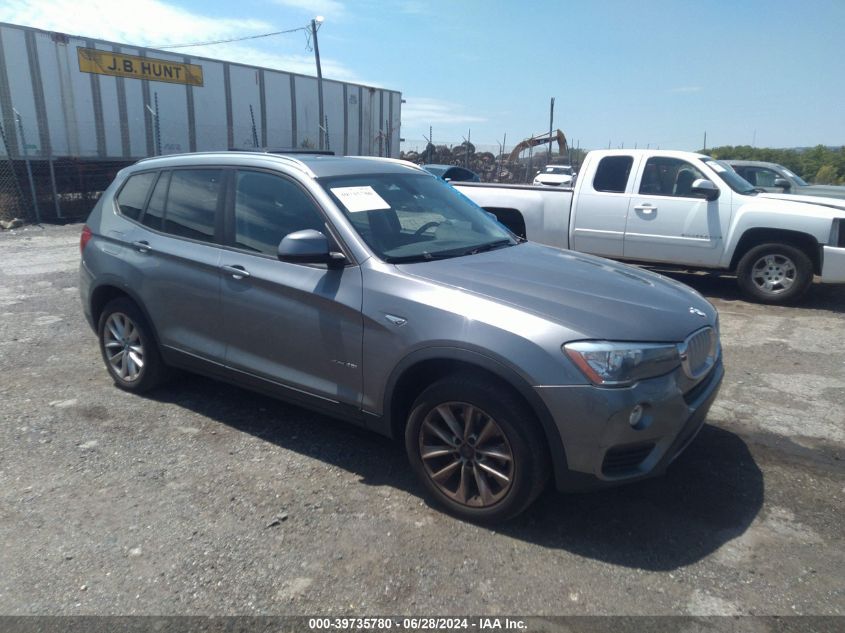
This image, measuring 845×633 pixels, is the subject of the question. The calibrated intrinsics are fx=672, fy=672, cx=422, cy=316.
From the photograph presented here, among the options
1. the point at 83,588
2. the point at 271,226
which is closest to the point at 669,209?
the point at 271,226

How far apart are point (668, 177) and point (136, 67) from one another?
15.2 meters

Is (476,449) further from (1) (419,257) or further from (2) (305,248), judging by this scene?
(2) (305,248)

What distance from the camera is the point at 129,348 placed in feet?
16.5

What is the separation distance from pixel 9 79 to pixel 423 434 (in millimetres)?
16548

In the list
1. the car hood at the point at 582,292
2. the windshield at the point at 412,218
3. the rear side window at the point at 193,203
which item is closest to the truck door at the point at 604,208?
the windshield at the point at 412,218

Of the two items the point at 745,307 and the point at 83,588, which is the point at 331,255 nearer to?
the point at 83,588

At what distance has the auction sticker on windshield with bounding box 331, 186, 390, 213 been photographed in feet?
12.9

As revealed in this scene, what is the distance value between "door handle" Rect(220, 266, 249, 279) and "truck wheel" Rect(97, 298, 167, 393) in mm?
1051

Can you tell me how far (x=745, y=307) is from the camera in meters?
8.24

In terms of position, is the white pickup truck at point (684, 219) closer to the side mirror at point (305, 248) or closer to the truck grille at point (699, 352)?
the truck grille at point (699, 352)

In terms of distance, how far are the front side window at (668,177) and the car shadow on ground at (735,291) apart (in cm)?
122

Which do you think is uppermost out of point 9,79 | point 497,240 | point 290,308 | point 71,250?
point 9,79

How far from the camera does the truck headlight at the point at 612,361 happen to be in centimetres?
299

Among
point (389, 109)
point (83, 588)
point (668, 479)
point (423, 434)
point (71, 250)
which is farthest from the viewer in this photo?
point (389, 109)
